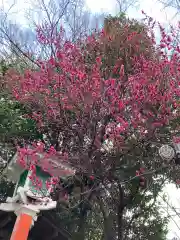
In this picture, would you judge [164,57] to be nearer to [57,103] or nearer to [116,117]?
[116,117]

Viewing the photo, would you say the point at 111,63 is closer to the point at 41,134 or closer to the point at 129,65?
the point at 129,65

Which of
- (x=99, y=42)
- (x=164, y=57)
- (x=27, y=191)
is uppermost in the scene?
(x=99, y=42)

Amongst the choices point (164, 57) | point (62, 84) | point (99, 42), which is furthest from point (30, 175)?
point (99, 42)

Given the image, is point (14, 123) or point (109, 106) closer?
point (109, 106)

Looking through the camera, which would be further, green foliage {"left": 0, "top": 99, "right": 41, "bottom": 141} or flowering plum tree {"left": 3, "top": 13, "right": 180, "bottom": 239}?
green foliage {"left": 0, "top": 99, "right": 41, "bottom": 141}

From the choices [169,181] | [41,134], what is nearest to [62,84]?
[41,134]

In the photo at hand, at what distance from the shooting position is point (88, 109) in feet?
24.0

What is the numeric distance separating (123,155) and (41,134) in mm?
2939

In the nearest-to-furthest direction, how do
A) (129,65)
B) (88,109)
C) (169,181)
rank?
(88,109)
(129,65)
(169,181)

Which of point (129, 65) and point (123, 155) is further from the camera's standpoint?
point (129, 65)

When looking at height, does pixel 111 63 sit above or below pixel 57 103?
above

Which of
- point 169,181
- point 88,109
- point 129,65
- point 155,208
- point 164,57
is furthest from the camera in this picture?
point 155,208

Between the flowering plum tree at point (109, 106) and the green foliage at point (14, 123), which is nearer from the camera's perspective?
the flowering plum tree at point (109, 106)

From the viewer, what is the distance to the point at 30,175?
571cm
